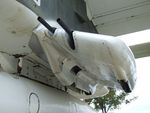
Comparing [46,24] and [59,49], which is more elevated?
[46,24]

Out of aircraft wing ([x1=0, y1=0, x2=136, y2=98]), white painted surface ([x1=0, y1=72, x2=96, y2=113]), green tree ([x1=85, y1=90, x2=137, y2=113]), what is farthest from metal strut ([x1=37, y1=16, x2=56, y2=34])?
green tree ([x1=85, y1=90, x2=137, y2=113])

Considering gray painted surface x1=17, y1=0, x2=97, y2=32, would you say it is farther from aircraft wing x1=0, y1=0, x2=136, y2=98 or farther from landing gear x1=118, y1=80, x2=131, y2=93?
landing gear x1=118, y1=80, x2=131, y2=93

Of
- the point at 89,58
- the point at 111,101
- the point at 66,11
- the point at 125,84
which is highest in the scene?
the point at 66,11

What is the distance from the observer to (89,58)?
39.5 inches

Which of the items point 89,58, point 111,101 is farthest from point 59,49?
point 111,101

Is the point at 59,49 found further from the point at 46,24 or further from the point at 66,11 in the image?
the point at 66,11

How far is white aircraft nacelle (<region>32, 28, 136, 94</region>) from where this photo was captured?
0.95m

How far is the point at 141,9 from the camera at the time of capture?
162 cm

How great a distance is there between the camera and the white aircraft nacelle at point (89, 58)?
0.95 m

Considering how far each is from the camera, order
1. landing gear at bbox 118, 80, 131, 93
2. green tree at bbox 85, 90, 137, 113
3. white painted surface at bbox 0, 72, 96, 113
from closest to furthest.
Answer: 1. white painted surface at bbox 0, 72, 96, 113
2. landing gear at bbox 118, 80, 131, 93
3. green tree at bbox 85, 90, 137, 113

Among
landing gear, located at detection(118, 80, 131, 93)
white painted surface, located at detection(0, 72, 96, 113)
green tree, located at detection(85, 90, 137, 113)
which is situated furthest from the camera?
A: green tree, located at detection(85, 90, 137, 113)

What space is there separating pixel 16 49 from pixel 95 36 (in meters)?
0.32

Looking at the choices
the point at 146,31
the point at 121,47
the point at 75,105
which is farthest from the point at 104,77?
the point at 146,31

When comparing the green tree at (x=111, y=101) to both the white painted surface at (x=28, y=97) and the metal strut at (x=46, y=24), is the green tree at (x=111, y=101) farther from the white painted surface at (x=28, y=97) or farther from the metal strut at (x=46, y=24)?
the metal strut at (x=46, y=24)
